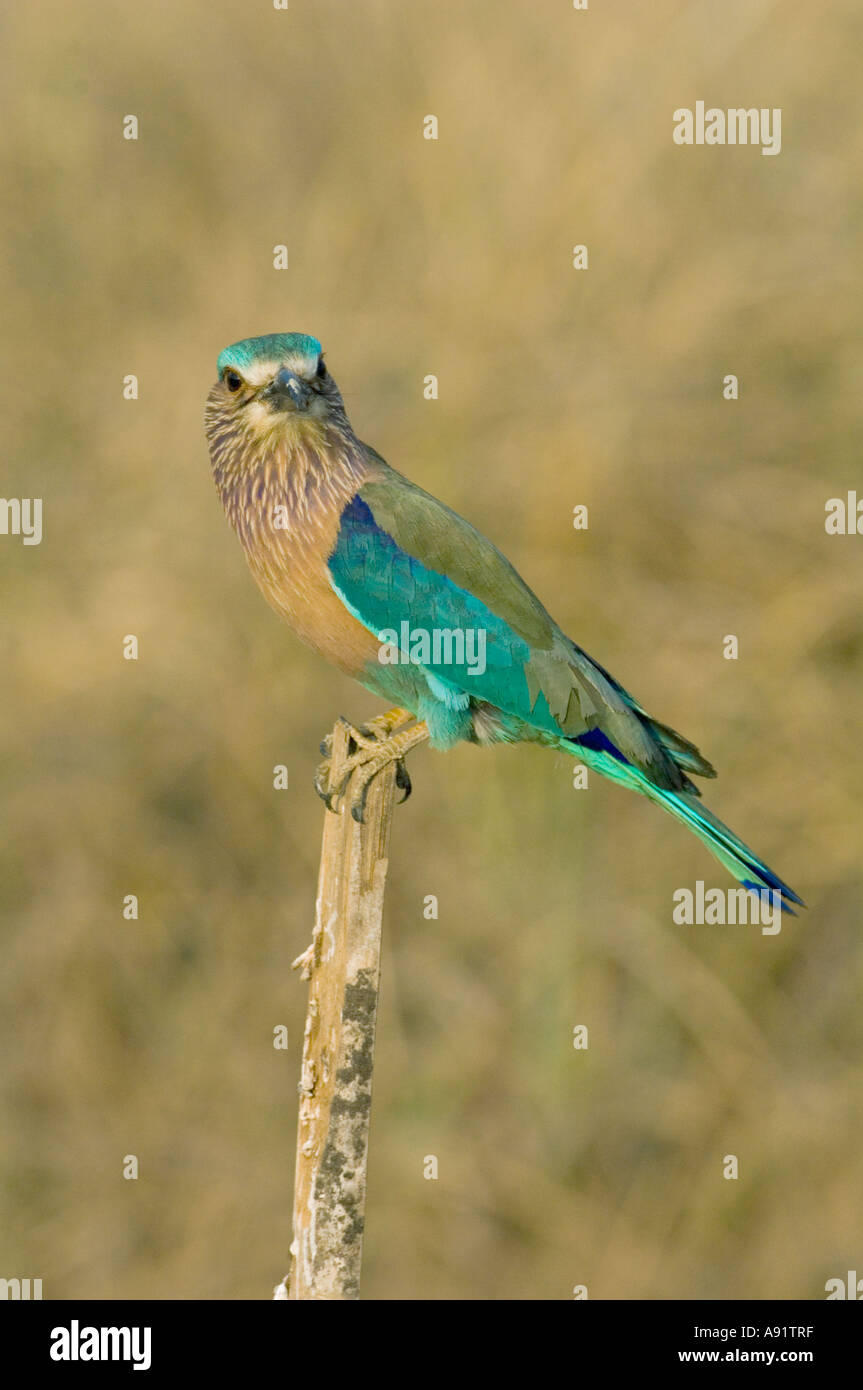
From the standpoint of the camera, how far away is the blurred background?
8062 mm

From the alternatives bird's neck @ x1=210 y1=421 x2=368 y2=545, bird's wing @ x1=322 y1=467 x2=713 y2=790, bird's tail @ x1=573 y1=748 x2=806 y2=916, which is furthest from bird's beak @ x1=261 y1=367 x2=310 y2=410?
bird's tail @ x1=573 y1=748 x2=806 y2=916

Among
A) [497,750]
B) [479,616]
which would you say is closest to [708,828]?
[479,616]

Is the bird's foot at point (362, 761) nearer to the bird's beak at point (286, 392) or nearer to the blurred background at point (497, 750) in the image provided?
the bird's beak at point (286, 392)

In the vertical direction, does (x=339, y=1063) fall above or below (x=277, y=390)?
below

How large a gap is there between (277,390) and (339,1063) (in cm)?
196

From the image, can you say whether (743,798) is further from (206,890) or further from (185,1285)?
(185,1285)

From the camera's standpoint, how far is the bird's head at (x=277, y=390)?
4.78m

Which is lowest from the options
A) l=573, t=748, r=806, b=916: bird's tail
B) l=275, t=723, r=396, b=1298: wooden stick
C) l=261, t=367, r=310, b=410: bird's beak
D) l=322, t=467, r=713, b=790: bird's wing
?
l=275, t=723, r=396, b=1298: wooden stick

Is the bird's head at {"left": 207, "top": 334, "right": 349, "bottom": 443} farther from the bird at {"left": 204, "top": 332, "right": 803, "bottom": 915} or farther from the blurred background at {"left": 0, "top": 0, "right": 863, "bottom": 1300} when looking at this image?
the blurred background at {"left": 0, "top": 0, "right": 863, "bottom": 1300}

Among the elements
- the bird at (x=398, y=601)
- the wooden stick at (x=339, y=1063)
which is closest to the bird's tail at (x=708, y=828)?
the bird at (x=398, y=601)

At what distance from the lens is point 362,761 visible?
472 centimetres

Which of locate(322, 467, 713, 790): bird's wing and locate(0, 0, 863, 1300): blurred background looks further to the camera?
locate(0, 0, 863, 1300): blurred background

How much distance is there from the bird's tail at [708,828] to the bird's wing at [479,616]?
5 cm

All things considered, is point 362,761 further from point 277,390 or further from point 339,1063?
point 277,390
